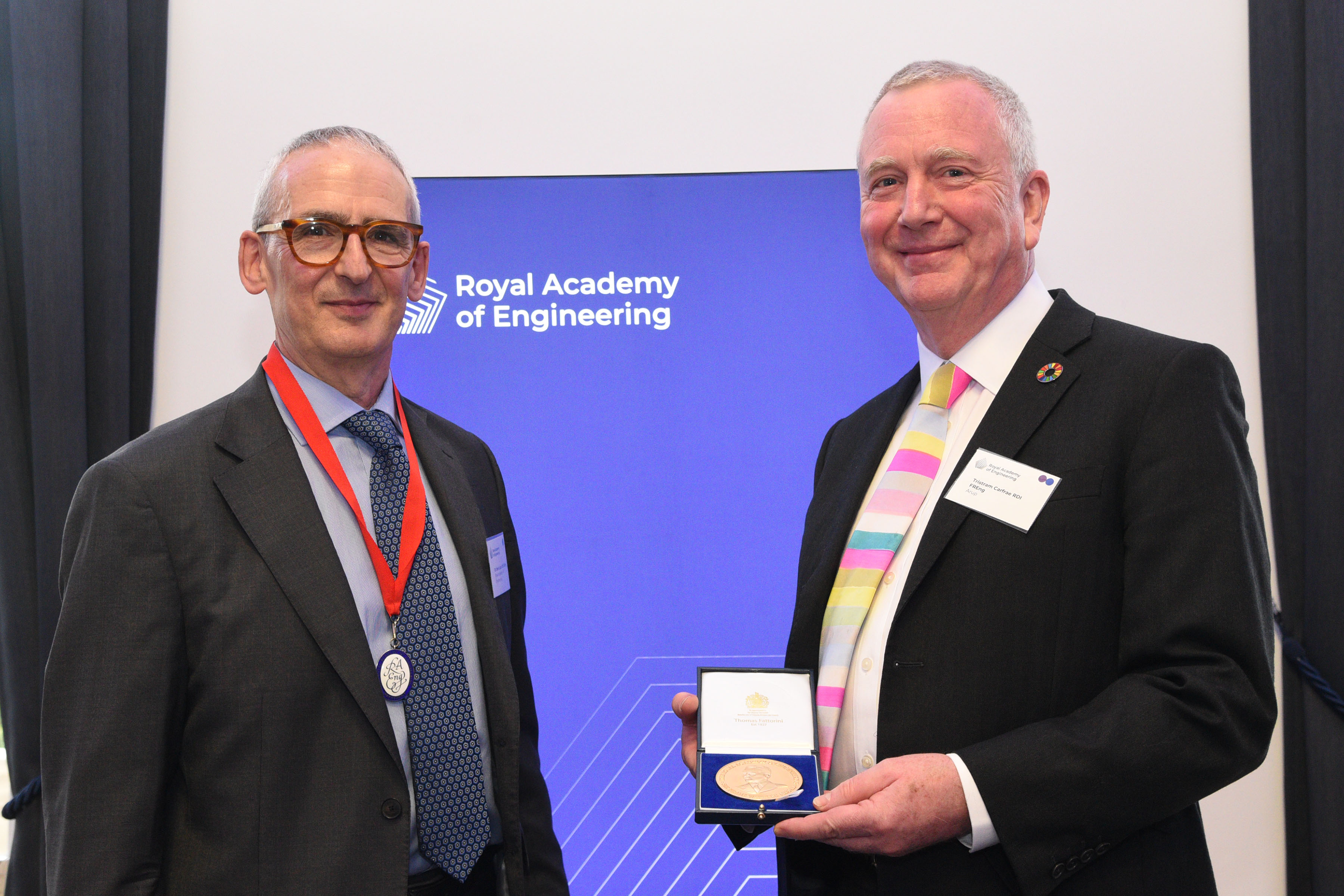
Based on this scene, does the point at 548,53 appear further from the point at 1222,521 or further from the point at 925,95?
the point at 1222,521

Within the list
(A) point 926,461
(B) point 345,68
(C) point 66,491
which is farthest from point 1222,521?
(C) point 66,491

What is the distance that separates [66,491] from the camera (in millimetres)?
3066

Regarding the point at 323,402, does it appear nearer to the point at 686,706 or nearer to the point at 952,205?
the point at 686,706

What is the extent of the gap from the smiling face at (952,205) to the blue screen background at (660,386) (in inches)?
43.7

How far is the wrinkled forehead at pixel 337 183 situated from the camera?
6.12 ft

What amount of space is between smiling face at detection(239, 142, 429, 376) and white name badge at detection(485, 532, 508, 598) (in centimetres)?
55

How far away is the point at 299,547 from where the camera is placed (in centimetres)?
170

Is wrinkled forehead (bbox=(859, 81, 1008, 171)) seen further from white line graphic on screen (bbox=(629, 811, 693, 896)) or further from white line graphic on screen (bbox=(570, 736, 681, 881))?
white line graphic on screen (bbox=(629, 811, 693, 896))

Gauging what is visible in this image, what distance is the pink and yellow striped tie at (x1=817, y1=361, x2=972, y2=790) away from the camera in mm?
1805

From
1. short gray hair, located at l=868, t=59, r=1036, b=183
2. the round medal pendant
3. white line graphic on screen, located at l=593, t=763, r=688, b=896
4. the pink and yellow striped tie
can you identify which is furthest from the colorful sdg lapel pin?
white line graphic on screen, located at l=593, t=763, r=688, b=896

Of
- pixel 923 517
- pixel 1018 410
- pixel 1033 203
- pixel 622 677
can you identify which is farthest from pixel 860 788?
pixel 622 677

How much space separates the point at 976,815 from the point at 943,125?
1.34 metres

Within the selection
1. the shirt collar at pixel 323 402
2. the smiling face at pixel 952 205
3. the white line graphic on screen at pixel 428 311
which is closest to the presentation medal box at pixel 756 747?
the smiling face at pixel 952 205

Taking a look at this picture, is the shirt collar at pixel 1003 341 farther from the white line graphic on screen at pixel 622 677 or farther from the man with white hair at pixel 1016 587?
the white line graphic on screen at pixel 622 677
